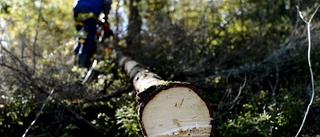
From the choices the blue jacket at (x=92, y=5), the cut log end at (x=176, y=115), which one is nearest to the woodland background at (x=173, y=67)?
the blue jacket at (x=92, y=5)

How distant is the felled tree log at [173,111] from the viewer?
3539 mm

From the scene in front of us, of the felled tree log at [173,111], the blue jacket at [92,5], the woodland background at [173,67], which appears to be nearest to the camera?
the felled tree log at [173,111]

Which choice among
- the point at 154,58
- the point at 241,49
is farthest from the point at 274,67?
the point at 154,58

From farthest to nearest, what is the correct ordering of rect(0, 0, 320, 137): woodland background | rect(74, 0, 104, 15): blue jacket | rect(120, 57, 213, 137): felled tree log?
rect(74, 0, 104, 15): blue jacket
rect(0, 0, 320, 137): woodland background
rect(120, 57, 213, 137): felled tree log

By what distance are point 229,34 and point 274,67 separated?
4.15 ft

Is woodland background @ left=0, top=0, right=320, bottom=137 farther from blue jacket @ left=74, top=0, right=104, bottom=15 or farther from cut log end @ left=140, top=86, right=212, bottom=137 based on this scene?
cut log end @ left=140, top=86, right=212, bottom=137

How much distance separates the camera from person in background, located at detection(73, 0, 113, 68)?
6879mm

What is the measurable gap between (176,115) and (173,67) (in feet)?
9.24

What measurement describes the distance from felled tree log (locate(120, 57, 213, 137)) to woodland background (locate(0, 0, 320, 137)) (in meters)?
0.70

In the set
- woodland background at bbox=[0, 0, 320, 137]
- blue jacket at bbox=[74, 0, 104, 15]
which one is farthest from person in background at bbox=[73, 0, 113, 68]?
woodland background at bbox=[0, 0, 320, 137]

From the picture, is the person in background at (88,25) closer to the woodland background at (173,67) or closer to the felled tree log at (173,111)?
the woodland background at (173,67)

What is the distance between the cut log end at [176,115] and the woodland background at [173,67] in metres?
0.70

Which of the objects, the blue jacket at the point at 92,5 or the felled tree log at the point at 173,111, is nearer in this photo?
the felled tree log at the point at 173,111

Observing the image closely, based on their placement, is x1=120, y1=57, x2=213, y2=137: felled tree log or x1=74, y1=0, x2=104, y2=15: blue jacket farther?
x1=74, y1=0, x2=104, y2=15: blue jacket
